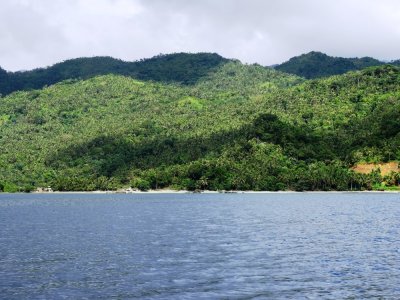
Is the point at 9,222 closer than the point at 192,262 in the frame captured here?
No

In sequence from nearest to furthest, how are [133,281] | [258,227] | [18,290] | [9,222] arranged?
[18,290]
[133,281]
[258,227]
[9,222]

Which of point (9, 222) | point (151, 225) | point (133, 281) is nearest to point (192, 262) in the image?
A: point (133, 281)

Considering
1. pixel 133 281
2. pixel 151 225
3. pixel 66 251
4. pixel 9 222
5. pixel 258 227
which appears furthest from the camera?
pixel 9 222

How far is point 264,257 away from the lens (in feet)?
223

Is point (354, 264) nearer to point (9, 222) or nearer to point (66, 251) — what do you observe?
point (66, 251)

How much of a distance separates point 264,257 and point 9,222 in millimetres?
78791

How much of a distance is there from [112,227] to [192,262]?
50.9 metres

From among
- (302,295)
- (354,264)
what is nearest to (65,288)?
(302,295)

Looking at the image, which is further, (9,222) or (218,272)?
(9,222)

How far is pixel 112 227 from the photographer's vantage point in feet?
369

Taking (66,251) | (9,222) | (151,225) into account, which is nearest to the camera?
(66,251)

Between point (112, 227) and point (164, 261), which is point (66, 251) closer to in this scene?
point (164, 261)

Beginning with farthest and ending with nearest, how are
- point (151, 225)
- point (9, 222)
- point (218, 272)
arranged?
1. point (9, 222)
2. point (151, 225)
3. point (218, 272)

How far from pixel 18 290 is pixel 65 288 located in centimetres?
404
